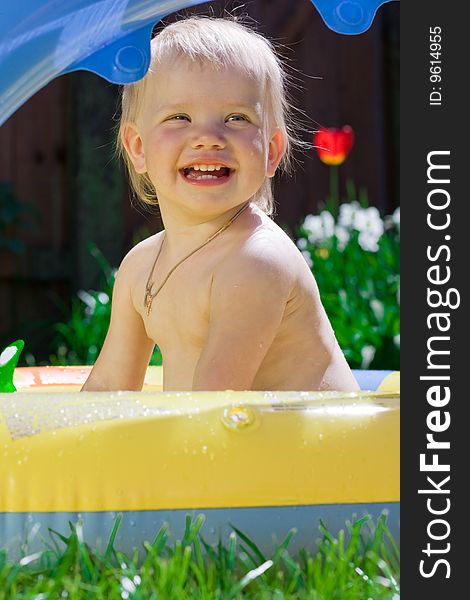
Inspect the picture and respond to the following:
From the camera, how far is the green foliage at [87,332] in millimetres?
3947

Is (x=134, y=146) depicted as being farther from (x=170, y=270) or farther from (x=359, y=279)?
(x=359, y=279)

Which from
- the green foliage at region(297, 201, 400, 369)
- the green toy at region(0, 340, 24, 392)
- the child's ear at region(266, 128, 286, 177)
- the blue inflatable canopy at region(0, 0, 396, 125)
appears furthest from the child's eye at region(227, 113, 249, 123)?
the green foliage at region(297, 201, 400, 369)

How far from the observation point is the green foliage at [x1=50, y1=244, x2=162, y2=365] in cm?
395

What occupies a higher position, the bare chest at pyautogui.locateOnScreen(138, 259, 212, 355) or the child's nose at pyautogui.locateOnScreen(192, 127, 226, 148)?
the child's nose at pyautogui.locateOnScreen(192, 127, 226, 148)

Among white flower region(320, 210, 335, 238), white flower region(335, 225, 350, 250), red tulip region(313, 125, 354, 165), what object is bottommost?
white flower region(335, 225, 350, 250)

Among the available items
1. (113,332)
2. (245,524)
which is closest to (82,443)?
(245,524)

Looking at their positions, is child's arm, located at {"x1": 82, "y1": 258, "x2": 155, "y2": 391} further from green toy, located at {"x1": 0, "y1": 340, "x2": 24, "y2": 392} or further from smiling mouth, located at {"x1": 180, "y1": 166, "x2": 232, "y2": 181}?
smiling mouth, located at {"x1": 180, "y1": 166, "x2": 232, "y2": 181}

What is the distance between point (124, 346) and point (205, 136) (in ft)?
1.78

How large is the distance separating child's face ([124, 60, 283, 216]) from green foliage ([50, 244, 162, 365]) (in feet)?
5.29

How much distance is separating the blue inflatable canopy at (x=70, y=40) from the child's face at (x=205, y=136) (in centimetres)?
18

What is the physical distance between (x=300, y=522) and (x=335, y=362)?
25.6 inches

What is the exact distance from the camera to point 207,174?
6.88ft

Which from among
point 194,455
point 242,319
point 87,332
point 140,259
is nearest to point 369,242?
point 87,332

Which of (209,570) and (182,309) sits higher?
(182,309)
